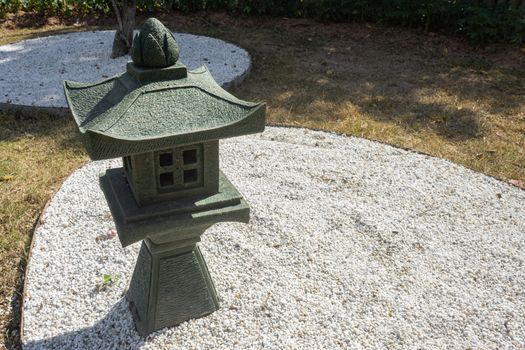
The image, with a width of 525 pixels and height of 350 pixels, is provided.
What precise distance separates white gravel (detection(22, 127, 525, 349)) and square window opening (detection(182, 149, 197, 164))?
3.83 feet

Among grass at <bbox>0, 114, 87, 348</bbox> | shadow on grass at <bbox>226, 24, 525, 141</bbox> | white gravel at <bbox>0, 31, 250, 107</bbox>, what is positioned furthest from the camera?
white gravel at <bbox>0, 31, 250, 107</bbox>

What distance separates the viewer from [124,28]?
23.5ft

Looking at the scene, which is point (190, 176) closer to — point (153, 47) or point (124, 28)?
point (153, 47)

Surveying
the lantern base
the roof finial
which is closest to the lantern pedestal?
the lantern base

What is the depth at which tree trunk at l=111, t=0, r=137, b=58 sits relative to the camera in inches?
276

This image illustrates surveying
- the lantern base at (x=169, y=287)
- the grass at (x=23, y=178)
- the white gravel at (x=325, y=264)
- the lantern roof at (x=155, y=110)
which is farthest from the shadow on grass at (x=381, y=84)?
the lantern roof at (x=155, y=110)

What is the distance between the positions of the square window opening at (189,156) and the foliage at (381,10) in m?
7.82

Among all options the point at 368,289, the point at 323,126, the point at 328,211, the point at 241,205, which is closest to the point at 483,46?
the point at 323,126

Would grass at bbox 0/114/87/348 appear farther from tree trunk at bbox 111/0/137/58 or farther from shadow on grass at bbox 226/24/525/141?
shadow on grass at bbox 226/24/525/141

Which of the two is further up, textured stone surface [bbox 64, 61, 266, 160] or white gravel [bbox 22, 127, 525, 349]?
textured stone surface [bbox 64, 61, 266, 160]

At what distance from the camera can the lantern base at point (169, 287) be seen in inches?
107

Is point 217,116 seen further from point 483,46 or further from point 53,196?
point 483,46

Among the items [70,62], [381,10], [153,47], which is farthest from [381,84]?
[153,47]

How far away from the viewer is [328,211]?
4.09 meters
